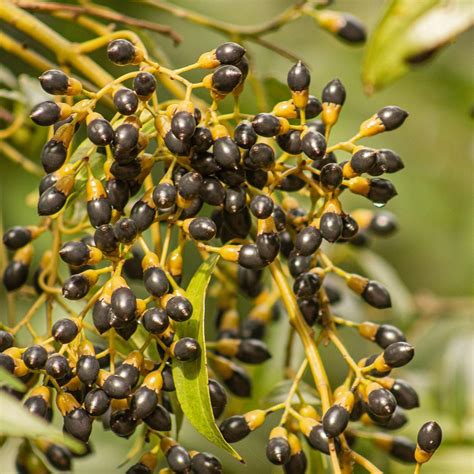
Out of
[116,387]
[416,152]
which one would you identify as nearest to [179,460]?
[116,387]

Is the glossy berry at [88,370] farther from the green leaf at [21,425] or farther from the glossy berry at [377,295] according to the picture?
the glossy berry at [377,295]


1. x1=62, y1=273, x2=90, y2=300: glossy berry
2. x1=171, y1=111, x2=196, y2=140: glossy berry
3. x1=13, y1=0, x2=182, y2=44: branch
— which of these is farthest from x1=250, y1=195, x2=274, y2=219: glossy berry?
x1=13, y1=0, x2=182, y2=44: branch

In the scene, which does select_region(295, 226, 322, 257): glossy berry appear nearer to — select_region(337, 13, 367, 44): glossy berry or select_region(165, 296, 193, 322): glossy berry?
select_region(165, 296, 193, 322): glossy berry

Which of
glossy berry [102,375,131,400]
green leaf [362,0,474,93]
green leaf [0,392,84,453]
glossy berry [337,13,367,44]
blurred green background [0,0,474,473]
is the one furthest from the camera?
blurred green background [0,0,474,473]

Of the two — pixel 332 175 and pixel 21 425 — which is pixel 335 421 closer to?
pixel 332 175

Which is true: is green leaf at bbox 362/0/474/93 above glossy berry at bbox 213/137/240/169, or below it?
above

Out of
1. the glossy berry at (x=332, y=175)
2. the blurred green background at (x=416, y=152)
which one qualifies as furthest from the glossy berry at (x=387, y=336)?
the blurred green background at (x=416, y=152)
